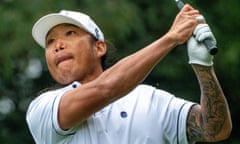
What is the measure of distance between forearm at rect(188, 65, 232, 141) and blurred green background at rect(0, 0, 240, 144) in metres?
4.28

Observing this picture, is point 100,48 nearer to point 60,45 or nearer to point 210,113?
point 60,45

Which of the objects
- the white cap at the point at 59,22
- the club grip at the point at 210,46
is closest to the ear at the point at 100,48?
the white cap at the point at 59,22

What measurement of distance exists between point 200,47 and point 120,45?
562cm

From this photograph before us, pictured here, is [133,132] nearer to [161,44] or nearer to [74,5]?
[161,44]

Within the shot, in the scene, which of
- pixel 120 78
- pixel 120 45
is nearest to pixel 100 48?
pixel 120 78

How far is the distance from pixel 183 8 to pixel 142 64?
0.33 m

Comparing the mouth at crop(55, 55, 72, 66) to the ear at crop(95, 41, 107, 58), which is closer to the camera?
the mouth at crop(55, 55, 72, 66)

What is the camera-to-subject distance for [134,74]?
6.43 metres

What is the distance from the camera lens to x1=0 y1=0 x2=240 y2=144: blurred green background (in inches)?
448

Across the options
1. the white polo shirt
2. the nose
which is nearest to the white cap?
the nose

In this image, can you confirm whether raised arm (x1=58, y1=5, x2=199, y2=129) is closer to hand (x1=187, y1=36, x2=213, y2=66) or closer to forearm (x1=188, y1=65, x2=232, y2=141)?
hand (x1=187, y1=36, x2=213, y2=66)

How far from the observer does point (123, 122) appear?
6.73 meters

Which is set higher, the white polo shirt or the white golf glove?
the white golf glove

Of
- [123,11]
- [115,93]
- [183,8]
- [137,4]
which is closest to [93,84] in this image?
[115,93]
